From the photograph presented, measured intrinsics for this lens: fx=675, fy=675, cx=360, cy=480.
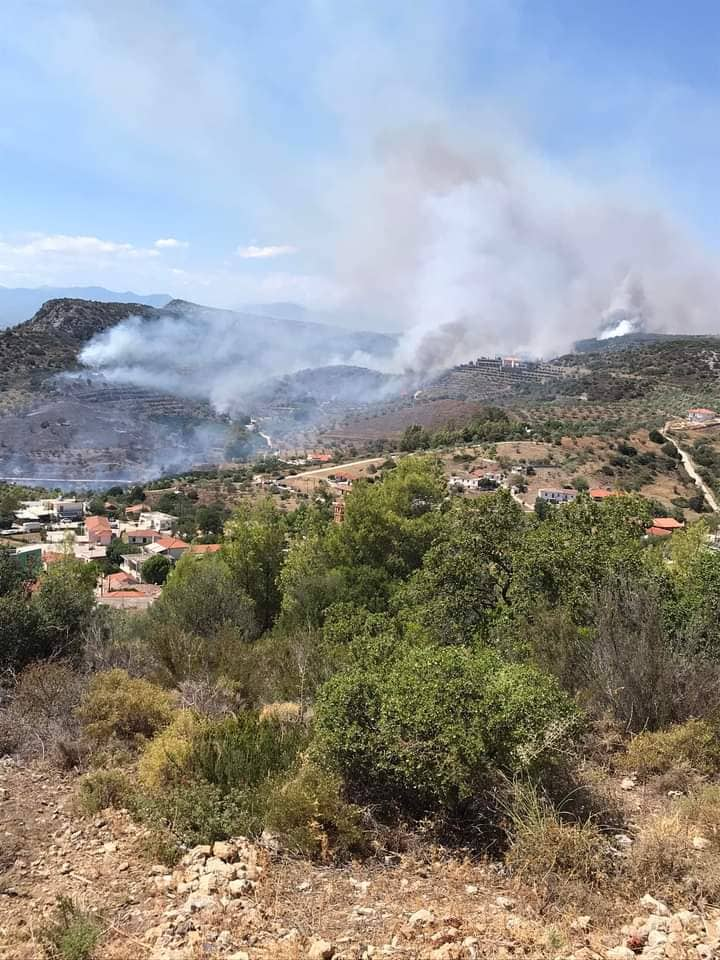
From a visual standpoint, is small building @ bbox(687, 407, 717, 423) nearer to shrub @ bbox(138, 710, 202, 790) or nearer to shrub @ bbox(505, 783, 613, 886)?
shrub @ bbox(505, 783, 613, 886)

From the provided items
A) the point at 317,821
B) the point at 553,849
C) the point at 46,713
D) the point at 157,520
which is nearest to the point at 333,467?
the point at 157,520

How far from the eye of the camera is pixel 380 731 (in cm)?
528

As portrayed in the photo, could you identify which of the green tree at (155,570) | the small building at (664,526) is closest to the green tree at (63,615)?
the green tree at (155,570)

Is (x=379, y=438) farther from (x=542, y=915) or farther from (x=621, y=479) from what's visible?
(x=542, y=915)

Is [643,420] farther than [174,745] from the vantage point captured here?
Yes

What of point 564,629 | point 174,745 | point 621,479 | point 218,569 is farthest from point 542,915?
point 621,479

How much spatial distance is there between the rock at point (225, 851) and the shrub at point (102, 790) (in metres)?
1.18

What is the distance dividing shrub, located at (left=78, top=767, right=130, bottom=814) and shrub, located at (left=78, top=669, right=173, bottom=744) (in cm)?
91

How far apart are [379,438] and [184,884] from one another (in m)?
73.7

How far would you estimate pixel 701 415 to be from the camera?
58.2 meters

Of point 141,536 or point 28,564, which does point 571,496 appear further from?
point 28,564

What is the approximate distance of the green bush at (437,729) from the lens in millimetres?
4930

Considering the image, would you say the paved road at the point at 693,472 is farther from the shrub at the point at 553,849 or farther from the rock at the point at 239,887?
the rock at the point at 239,887

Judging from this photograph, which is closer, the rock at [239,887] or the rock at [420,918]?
the rock at [420,918]
